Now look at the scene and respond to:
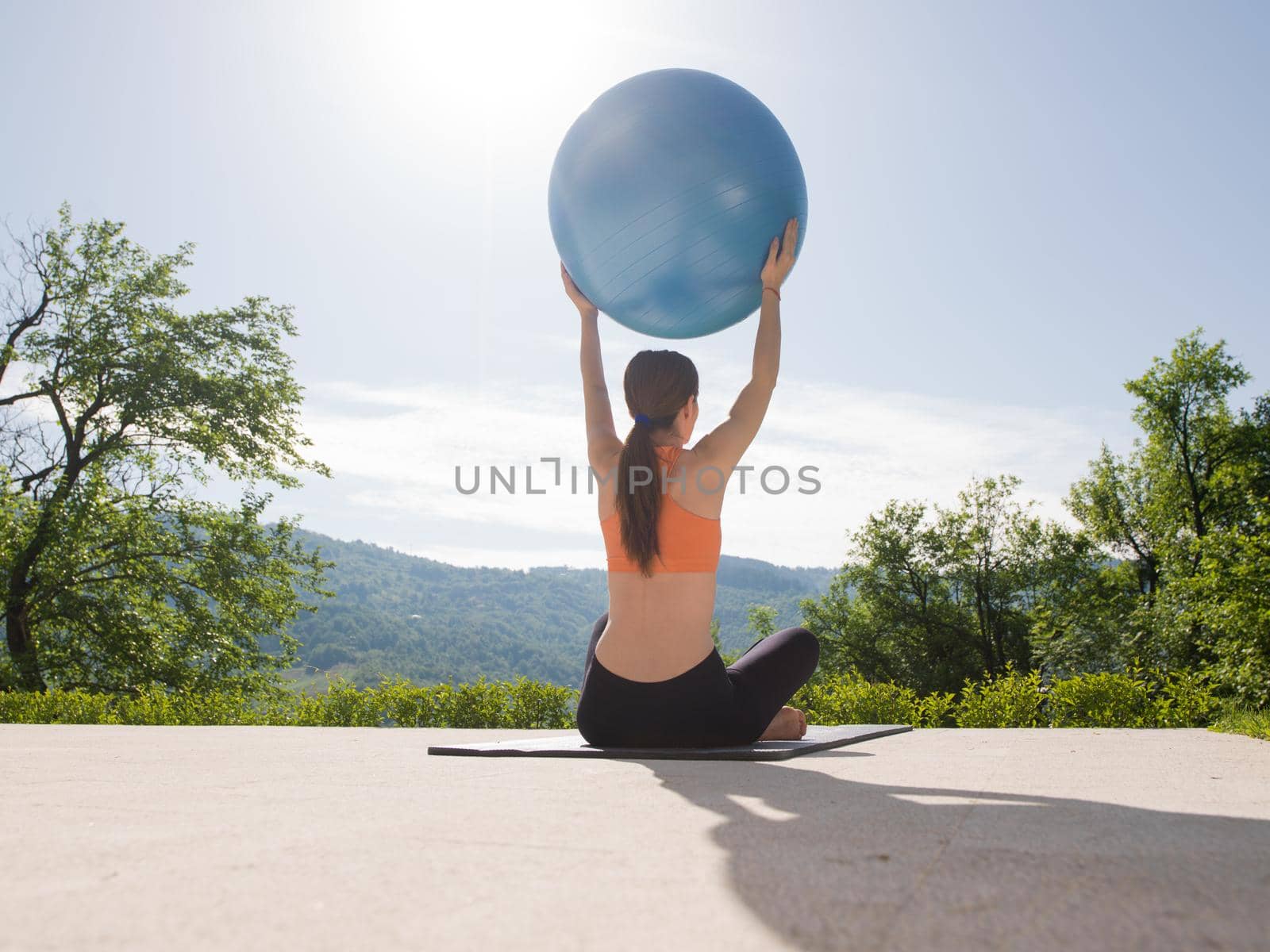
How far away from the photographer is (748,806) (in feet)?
6.73

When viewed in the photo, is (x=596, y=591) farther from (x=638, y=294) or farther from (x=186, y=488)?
(x=638, y=294)

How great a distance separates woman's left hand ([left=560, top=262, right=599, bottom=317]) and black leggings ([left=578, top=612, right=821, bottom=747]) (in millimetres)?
→ 1369

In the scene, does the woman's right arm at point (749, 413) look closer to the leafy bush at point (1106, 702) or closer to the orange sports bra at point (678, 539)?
the orange sports bra at point (678, 539)

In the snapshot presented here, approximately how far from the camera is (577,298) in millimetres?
4031

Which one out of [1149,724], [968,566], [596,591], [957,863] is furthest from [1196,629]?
[596,591]

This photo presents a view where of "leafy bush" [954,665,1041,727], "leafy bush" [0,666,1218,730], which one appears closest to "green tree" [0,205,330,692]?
"leafy bush" [0,666,1218,730]

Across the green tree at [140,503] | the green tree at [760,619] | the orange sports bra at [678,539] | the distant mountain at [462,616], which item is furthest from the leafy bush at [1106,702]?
the distant mountain at [462,616]

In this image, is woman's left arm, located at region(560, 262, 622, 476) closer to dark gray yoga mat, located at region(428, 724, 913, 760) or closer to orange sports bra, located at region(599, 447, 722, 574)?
orange sports bra, located at region(599, 447, 722, 574)

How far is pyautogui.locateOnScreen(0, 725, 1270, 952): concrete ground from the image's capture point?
1.04 metres

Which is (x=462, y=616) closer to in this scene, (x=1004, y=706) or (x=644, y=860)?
(x=1004, y=706)

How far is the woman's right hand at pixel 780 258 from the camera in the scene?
3.69 metres

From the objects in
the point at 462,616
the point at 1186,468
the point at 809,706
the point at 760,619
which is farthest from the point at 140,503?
the point at 462,616

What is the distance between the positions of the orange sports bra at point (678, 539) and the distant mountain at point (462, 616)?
57.9m

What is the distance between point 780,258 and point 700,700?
1.86 metres
